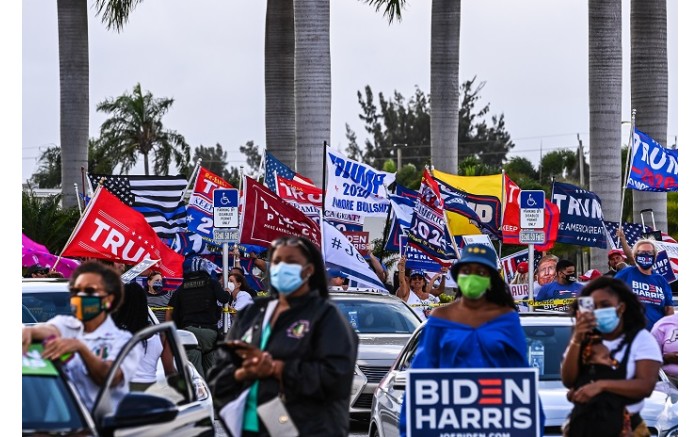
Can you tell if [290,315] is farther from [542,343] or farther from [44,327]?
[542,343]

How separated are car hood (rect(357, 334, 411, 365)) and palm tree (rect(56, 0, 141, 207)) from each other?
1388 centimetres

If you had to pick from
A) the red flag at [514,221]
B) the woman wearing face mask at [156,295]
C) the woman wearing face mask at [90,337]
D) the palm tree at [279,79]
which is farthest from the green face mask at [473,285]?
the palm tree at [279,79]

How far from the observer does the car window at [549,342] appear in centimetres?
1163

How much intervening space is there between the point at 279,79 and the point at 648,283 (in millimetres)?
18104

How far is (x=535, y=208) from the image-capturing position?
20.5 m

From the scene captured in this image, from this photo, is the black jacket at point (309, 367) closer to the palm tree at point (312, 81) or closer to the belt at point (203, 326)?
the belt at point (203, 326)

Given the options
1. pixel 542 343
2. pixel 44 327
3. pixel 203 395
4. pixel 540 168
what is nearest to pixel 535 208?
pixel 542 343

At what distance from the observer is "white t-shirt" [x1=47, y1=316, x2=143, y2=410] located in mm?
7465

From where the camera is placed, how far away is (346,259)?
21.2 meters

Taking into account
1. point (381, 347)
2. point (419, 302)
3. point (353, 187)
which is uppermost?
point (353, 187)

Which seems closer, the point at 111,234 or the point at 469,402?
the point at 469,402

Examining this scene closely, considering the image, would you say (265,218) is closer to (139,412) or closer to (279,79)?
(279,79)

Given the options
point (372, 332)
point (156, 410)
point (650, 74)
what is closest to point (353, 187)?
point (650, 74)

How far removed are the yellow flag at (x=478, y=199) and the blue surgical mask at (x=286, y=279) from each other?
16.4m
